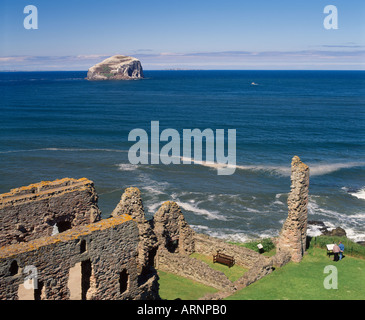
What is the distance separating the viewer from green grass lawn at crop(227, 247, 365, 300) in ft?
72.3

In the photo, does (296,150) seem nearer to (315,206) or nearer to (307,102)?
(315,206)

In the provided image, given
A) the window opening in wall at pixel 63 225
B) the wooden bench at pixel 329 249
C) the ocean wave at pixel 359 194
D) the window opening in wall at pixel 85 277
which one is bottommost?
the ocean wave at pixel 359 194

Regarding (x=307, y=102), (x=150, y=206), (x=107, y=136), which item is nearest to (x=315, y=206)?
(x=150, y=206)

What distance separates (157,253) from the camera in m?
26.9

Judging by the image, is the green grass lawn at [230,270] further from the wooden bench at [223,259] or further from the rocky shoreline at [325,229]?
the rocky shoreline at [325,229]

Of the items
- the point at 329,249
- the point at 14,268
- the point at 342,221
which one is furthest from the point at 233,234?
the point at 14,268

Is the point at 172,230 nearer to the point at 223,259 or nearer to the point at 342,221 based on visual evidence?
the point at 223,259

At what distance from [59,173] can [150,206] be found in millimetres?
19366

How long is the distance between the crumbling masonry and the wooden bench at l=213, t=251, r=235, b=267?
1.22 feet

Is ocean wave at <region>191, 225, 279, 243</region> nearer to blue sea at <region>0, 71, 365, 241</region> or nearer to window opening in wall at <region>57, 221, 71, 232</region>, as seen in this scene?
blue sea at <region>0, 71, 365, 241</region>

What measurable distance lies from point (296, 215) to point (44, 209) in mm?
15093

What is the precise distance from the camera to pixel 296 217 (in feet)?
84.9

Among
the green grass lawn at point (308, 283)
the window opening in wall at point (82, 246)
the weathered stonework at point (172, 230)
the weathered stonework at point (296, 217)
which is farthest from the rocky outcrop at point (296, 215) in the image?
the window opening in wall at point (82, 246)

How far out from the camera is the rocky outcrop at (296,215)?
25.3 meters
